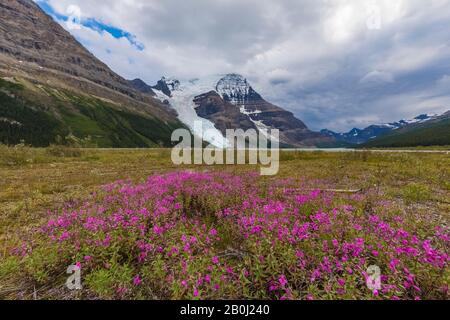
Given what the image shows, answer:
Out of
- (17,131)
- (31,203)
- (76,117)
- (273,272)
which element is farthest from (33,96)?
(273,272)

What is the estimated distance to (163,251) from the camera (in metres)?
4.33

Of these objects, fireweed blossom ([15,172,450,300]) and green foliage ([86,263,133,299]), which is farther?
green foliage ([86,263,133,299])

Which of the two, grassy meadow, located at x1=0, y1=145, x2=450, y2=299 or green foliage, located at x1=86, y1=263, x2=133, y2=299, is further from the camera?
green foliage, located at x1=86, y1=263, x2=133, y2=299

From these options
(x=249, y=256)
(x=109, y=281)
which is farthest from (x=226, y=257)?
(x=109, y=281)

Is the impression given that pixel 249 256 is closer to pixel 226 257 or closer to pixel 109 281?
pixel 226 257

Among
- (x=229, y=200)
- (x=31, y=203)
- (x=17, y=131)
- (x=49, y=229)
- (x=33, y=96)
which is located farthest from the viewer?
(x=33, y=96)

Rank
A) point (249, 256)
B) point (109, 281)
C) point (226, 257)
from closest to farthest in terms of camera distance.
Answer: point (109, 281)
point (249, 256)
point (226, 257)

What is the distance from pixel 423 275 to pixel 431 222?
386 centimetres

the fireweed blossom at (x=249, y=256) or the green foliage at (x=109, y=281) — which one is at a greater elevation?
the fireweed blossom at (x=249, y=256)

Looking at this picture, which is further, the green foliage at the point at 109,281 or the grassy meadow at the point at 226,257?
the green foliage at the point at 109,281

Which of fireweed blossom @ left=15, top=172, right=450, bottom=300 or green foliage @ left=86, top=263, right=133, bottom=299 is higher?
fireweed blossom @ left=15, top=172, right=450, bottom=300

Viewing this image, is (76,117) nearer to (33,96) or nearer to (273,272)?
(33,96)
